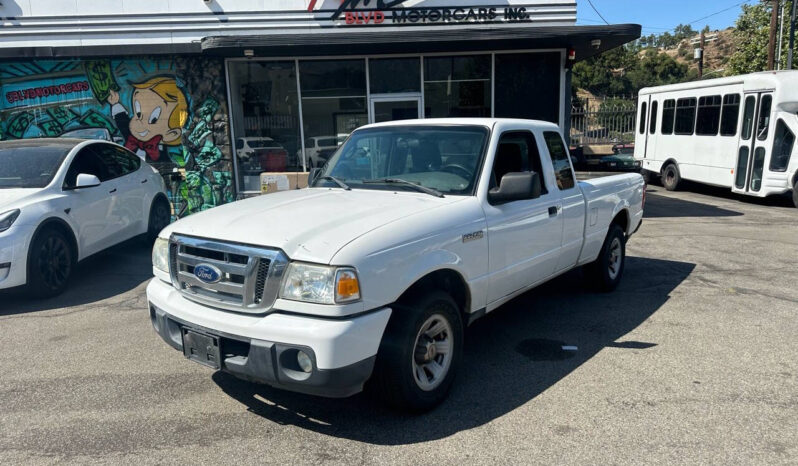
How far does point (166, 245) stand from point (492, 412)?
2.45m

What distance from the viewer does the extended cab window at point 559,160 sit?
205 inches

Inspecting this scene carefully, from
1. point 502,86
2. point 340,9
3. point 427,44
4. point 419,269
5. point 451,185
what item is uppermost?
point 340,9

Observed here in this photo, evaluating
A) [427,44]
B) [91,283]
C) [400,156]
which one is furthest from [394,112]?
[400,156]

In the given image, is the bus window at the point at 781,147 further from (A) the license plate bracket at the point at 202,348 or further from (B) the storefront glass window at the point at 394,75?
(A) the license plate bracket at the point at 202,348

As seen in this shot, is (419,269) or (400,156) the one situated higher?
(400,156)

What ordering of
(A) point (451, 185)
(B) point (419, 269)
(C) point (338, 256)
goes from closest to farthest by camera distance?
(C) point (338, 256), (B) point (419, 269), (A) point (451, 185)

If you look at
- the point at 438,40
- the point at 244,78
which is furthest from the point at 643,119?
the point at 244,78

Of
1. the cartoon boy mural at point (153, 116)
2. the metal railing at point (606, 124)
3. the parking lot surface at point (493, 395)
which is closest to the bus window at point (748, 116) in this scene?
the parking lot surface at point (493, 395)

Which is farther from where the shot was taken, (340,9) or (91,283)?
(340,9)

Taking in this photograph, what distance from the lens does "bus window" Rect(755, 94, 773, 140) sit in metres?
13.0

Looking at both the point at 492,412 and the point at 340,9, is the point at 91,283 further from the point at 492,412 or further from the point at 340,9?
the point at 340,9

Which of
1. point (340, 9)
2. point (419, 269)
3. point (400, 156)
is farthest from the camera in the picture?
point (340, 9)

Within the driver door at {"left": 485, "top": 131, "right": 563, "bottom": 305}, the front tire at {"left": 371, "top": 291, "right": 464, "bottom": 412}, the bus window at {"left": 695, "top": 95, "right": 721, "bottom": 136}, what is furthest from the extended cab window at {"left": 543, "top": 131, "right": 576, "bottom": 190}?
the bus window at {"left": 695, "top": 95, "right": 721, "bottom": 136}

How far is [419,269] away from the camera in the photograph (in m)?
3.48
